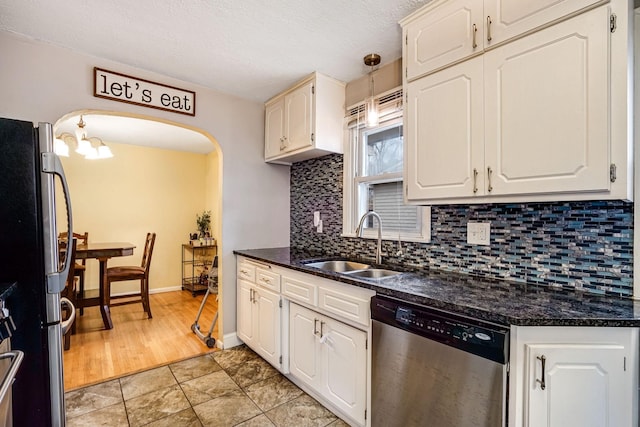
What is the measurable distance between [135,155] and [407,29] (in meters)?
4.38

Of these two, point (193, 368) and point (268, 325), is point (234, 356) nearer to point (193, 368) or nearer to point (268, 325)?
point (193, 368)

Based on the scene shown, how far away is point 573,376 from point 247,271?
2.21m

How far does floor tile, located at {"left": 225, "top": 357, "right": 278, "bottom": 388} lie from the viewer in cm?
227

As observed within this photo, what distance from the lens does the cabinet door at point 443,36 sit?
149 cm

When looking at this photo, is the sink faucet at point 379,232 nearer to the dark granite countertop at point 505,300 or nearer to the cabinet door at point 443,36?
the dark granite countertop at point 505,300

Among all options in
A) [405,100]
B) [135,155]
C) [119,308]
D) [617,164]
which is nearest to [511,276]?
[617,164]

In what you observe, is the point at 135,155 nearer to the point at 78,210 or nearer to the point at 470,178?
the point at 78,210

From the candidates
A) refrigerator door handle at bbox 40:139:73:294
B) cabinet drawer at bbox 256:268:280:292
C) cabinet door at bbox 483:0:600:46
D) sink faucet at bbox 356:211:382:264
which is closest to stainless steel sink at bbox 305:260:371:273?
sink faucet at bbox 356:211:382:264

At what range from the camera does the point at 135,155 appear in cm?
467

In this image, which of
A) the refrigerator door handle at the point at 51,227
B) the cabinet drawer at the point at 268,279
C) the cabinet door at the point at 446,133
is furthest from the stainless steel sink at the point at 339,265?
the refrigerator door handle at the point at 51,227

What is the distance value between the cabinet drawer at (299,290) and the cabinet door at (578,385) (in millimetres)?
1153

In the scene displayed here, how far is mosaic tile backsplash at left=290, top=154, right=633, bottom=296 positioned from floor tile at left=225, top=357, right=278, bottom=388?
49.8 inches

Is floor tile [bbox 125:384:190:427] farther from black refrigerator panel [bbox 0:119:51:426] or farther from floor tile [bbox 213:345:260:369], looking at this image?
black refrigerator panel [bbox 0:119:51:426]

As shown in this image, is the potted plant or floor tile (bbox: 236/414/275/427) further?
the potted plant
